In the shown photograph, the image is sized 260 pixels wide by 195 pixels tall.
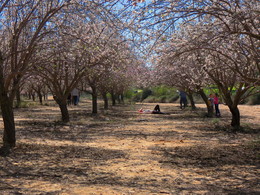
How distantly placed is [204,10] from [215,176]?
301cm

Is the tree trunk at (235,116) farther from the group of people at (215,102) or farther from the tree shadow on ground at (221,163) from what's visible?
the group of people at (215,102)

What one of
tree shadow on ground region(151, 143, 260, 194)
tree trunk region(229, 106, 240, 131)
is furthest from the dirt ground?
tree trunk region(229, 106, 240, 131)

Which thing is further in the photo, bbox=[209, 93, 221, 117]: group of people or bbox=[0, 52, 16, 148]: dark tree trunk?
bbox=[209, 93, 221, 117]: group of people

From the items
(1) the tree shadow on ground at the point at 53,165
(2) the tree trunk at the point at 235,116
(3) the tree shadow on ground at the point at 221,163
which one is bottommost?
(3) the tree shadow on ground at the point at 221,163

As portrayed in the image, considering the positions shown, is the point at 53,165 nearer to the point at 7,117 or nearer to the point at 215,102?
the point at 7,117

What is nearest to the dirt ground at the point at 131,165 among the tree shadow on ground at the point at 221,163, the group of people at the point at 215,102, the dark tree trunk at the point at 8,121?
the tree shadow on ground at the point at 221,163

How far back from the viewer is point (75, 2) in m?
6.93

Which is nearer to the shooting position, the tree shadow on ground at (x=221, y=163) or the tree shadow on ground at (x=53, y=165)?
the tree shadow on ground at (x=221, y=163)

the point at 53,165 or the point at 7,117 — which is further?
the point at 7,117

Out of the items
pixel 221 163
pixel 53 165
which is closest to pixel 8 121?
pixel 53 165

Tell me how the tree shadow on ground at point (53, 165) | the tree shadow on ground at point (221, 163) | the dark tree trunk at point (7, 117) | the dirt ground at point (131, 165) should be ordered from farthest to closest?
the dark tree trunk at point (7, 117)
the tree shadow on ground at point (53, 165)
the tree shadow on ground at point (221, 163)
the dirt ground at point (131, 165)

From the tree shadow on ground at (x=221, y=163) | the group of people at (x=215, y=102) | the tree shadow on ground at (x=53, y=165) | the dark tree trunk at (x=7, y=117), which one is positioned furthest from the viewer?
the group of people at (x=215, y=102)

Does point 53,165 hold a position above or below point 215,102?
below

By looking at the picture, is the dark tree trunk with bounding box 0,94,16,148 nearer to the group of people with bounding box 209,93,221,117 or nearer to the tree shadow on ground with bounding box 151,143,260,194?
the tree shadow on ground with bounding box 151,143,260,194
